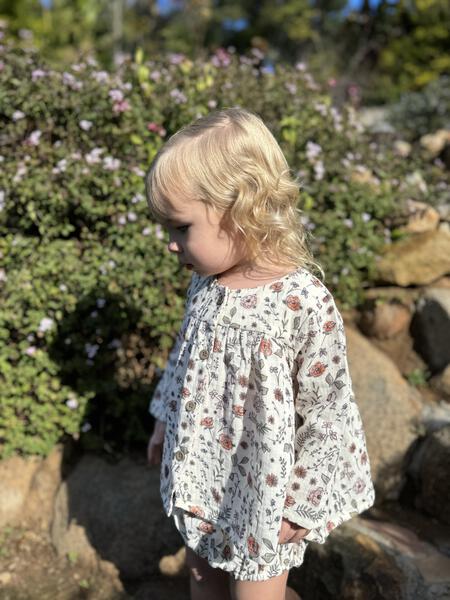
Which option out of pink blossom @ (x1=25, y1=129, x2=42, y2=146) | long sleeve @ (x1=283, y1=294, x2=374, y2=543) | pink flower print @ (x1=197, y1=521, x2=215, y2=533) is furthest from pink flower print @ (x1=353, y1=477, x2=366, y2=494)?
pink blossom @ (x1=25, y1=129, x2=42, y2=146)

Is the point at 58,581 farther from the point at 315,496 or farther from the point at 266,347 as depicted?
the point at 266,347

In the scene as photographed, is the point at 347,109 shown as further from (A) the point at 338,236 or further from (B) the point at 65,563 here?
(B) the point at 65,563

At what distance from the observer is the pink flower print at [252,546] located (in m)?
1.48

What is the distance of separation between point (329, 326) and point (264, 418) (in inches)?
10.7

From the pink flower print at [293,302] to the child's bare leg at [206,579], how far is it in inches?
34.2

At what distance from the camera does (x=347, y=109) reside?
12.2ft

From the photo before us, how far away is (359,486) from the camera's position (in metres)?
1.67

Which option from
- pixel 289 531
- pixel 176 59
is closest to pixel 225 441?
pixel 289 531

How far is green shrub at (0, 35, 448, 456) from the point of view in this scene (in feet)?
8.64

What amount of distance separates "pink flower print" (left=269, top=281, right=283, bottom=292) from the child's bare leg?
881 mm

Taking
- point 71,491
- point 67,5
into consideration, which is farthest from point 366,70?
point 71,491

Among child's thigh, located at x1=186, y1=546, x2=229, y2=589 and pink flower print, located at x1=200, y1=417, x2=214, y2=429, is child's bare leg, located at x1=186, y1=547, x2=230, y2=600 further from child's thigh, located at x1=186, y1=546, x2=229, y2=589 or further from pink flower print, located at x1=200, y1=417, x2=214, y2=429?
pink flower print, located at x1=200, y1=417, x2=214, y2=429

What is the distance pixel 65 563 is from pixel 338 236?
2.02 meters

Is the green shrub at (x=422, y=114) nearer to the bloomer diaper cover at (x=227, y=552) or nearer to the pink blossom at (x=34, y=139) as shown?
the pink blossom at (x=34, y=139)
